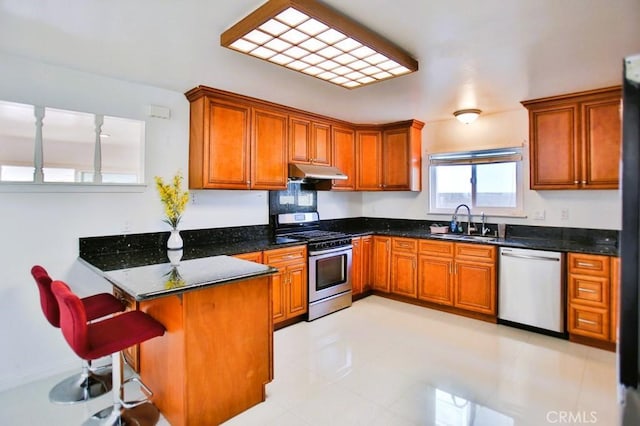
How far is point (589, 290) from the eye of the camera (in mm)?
3176

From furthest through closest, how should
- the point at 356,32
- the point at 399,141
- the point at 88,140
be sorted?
the point at 399,141 → the point at 88,140 → the point at 356,32

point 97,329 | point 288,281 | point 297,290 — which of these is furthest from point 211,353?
point 297,290

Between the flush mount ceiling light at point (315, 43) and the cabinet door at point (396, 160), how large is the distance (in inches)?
78.3

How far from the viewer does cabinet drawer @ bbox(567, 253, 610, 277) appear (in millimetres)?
3094

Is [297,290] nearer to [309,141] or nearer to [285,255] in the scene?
[285,255]

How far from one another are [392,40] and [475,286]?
2.82m

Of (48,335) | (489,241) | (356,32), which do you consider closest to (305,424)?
(48,335)

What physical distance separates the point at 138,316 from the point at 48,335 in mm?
1214

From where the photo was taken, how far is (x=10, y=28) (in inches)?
82.7

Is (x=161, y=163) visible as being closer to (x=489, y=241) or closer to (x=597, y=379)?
(x=489, y=241)

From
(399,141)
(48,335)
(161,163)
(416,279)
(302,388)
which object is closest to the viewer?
(302,388)

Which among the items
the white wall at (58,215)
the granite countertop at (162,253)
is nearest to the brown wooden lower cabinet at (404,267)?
the granite countertop at (162,253)

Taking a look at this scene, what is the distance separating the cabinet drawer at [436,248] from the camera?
404 cm

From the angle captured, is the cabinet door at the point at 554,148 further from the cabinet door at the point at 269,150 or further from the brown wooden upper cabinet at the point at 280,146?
the cabinet door at the point at 269,150
